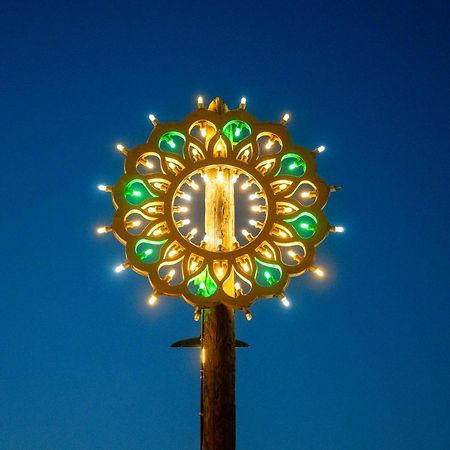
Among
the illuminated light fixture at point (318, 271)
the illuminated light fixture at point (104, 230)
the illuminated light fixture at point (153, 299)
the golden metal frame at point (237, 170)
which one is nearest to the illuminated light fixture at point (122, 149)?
the golden metal frame at point (237, 170)

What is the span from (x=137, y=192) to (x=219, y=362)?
2.30 meters

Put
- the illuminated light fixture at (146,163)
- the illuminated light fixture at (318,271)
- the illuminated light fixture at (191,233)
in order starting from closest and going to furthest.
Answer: the illuminated light fixture at (318,271) < the illuminated light fixture at (191,233) < the illuminated light fixture at (146,163)

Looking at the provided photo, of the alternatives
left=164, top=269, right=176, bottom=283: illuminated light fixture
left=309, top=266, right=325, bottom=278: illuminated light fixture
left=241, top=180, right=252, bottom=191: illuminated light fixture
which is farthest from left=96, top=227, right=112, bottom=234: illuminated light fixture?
left=309, top=266, right=325, bottom=278: illuminated light fixture

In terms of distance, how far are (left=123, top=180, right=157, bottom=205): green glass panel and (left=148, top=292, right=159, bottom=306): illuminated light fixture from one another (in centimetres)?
121

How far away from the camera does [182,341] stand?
6258mm

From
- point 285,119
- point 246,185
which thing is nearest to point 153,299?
point 246,185

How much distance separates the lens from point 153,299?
234 inches

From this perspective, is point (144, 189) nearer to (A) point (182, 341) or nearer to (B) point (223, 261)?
(B) point (223, 261)

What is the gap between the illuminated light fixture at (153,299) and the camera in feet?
19.5

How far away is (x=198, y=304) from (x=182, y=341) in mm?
644

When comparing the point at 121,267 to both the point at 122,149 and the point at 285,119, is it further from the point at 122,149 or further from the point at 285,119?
the point at 285,119

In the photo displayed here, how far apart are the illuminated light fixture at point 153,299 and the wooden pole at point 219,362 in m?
0.62

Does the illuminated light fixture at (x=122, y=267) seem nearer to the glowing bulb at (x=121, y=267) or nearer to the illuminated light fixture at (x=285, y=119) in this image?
the glowing bulb at (x=121, y=267)

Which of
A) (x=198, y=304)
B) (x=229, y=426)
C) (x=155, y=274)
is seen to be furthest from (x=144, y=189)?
(x=229, y=426)
